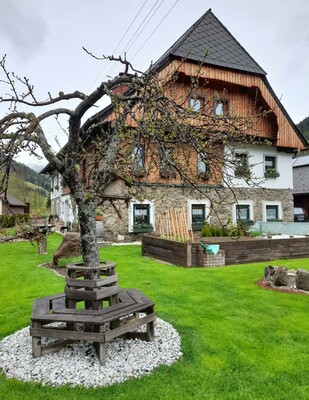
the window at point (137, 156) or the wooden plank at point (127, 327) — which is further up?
the window at point (137, 156)

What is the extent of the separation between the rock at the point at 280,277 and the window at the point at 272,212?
13348mm

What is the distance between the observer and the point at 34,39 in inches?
251

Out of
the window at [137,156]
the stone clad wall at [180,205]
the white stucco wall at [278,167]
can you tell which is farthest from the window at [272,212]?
the window at [137,156]

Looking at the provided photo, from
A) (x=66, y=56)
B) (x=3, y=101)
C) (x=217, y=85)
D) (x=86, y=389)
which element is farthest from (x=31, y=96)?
(x=217, y=85)

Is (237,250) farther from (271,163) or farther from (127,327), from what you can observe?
(271,163)

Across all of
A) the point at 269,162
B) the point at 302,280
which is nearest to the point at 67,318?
the point at 302,280

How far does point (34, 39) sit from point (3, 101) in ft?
Result: 11.1

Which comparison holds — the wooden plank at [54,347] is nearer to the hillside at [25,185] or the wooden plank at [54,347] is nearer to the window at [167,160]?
the hillside at [25,185]

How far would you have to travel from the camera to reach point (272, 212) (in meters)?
20.2

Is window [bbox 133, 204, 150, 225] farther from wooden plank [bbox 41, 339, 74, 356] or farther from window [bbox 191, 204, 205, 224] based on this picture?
wooden plank [bbox 41, 339, 74, 356]

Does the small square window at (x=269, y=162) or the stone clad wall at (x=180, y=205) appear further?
the small square window at (x=269, y=162)

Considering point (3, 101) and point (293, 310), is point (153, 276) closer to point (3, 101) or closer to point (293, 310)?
point (293, 310)

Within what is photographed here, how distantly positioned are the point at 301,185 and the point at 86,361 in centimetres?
2910

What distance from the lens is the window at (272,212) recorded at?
20016mm
